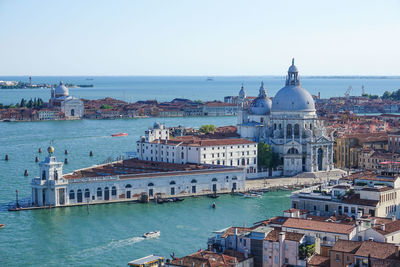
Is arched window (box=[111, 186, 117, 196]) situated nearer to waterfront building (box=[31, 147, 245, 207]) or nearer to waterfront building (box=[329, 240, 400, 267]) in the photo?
waterfront building (box=[31, 147, 245, 207])

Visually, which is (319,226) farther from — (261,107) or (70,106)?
(70,106)

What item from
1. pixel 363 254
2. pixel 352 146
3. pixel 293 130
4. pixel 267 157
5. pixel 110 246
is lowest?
pixel 110 246

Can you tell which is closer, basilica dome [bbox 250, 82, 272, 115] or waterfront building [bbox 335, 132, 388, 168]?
waterfront building [bbox 335, 132, 388, 168]

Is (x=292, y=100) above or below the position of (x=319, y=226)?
above

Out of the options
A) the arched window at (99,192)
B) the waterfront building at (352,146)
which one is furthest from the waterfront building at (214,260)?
the waterfront building at (352,146)

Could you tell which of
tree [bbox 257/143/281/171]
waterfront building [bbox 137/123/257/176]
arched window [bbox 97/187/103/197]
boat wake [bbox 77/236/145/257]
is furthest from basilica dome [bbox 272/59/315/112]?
boat wake [bbox 77/236/145/257]

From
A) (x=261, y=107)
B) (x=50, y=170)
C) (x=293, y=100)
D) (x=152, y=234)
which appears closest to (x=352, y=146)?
(x=293, y=100)
